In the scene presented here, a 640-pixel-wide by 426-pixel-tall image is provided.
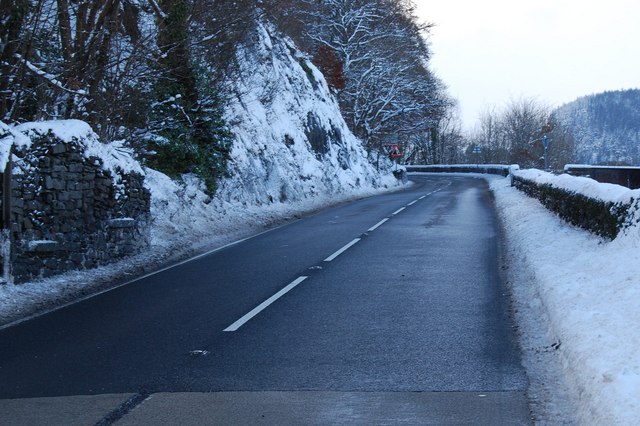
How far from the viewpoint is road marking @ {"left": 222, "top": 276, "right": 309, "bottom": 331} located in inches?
330

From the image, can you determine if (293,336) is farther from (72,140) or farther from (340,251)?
(340,251)

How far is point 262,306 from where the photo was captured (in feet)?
31.2

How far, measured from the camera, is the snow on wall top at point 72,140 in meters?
10.8

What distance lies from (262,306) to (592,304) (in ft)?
13.7

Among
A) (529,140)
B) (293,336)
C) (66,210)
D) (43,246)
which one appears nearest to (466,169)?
(529,140)

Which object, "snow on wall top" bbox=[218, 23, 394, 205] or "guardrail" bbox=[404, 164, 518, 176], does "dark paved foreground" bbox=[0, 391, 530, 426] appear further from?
"guardrail" bbox=[404, 164, 518, 176]

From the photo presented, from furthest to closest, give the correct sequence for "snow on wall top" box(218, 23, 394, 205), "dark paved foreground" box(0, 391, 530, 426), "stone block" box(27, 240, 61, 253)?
1. "snow on wall top" box(218, 23, 394, 205)
2. "stone block" box(27, 240, 61, 253)
3. "dark paved foreground" box(0, 391, 530, 426)

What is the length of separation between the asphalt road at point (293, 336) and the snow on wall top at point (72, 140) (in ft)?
8.47

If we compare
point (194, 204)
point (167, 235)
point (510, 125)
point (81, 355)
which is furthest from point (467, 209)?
point (510, 125)

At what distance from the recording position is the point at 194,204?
67.6 ft

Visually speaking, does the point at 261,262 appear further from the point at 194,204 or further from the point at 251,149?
the point at 251,149

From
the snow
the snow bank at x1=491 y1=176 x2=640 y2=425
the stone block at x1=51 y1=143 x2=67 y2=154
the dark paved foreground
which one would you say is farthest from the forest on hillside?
the snow bank at x1=491 y1=176 x2=640 y2=425

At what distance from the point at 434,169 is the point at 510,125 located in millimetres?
20121

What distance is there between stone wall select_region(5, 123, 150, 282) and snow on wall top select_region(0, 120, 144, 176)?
0.23 feet
